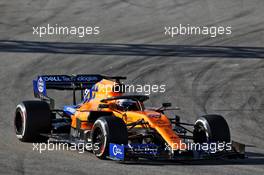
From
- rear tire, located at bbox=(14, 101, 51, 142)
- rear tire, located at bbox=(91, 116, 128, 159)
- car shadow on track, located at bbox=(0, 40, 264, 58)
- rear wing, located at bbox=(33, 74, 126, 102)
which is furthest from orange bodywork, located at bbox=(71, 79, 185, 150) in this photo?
car shadow on track, located at bbox=(0, 40, 264, 58)

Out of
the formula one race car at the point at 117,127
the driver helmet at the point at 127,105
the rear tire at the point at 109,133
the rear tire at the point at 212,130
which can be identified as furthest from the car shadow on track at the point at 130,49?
the rear tire at the point at 109,133

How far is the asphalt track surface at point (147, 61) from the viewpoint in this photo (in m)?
13.5

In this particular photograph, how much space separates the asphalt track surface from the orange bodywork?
2.07 feet

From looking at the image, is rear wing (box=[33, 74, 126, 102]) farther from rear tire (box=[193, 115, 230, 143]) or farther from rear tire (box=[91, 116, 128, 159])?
rear tire (box=[193, 115, 230, 143])

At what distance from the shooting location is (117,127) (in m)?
13.6

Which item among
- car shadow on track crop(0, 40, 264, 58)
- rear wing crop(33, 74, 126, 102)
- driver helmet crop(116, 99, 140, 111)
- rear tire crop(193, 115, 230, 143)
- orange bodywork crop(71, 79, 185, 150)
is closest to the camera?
orange bodywork crop(71, 79, 185, 150)

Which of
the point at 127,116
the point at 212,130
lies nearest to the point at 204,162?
the point at 212,130

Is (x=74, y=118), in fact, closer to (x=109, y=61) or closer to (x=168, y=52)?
(x=109, y=61)

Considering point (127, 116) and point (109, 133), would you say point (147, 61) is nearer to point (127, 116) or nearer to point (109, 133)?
point (127, 116)

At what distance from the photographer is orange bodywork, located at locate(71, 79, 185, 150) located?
1372 centimetres

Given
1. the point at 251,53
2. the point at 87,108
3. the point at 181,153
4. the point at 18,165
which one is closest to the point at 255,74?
the point at 251,53

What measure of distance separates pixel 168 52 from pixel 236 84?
456 centimetres

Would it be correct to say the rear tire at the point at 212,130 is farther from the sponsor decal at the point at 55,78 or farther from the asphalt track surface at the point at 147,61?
the sponsor decal at the point at 55,78

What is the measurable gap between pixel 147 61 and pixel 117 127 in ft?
36.2
